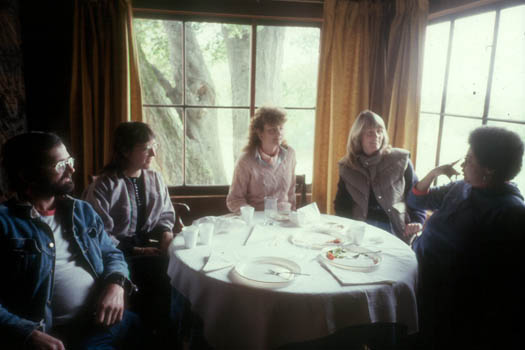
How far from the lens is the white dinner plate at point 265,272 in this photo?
1.15 meters

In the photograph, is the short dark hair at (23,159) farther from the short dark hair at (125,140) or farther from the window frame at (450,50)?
the window frame at (450,50)

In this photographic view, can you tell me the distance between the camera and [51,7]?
2.74 metres

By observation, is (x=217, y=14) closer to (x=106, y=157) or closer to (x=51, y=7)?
(x=51, y=7)

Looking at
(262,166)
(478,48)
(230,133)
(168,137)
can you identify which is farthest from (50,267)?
(478,48)

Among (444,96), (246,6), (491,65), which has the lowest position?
(444,96)

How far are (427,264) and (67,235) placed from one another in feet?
5.01

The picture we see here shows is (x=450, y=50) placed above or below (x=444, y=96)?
above

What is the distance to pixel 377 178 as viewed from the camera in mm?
2229

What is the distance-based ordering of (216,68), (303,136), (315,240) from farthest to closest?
(303,136) < (216,68) < (315,240)

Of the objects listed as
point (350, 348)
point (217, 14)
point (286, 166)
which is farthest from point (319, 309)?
point (217, 14)

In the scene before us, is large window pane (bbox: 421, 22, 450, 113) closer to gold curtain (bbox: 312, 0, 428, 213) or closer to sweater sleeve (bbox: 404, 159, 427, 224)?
gold curtain (bbox: 312, 0, 428, 213)

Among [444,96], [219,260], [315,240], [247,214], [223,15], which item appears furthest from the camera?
[223,15]

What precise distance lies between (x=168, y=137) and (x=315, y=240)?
2.31 m

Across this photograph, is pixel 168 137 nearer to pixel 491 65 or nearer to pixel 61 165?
pixel 61 165
